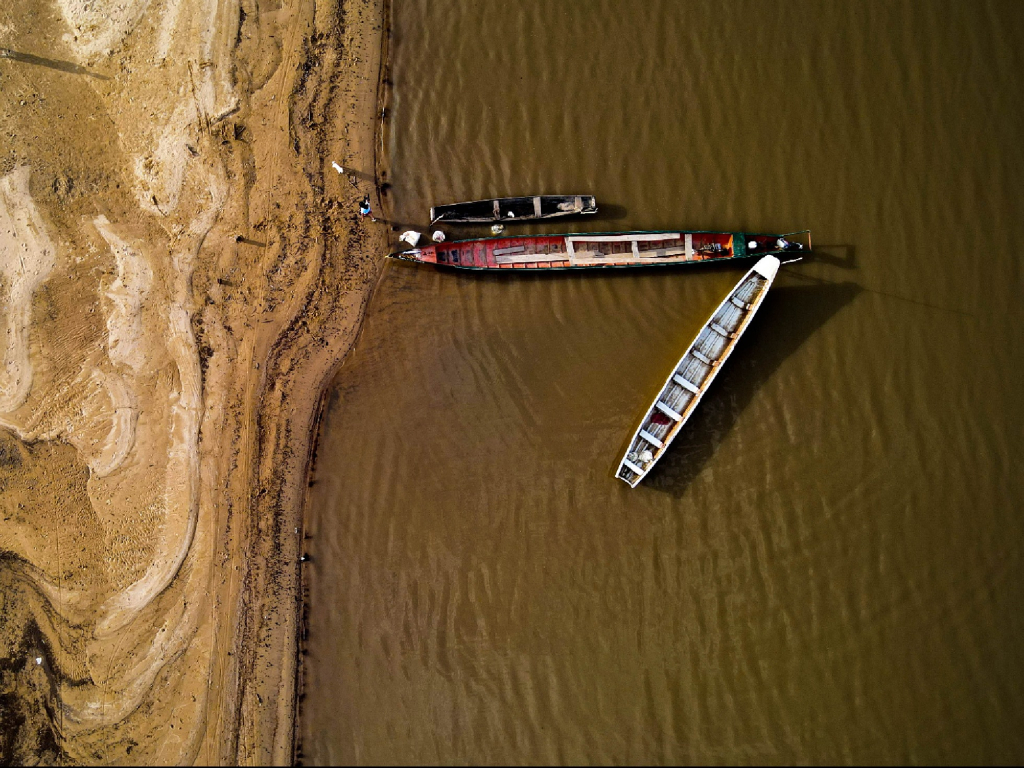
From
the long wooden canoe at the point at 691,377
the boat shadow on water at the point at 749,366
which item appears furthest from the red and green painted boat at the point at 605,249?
the boat shadow on water at the point at 749,366

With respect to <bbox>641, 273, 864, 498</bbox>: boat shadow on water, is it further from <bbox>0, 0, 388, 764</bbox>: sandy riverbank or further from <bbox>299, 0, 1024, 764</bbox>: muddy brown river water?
<bbox>0, 0, 388, 764</bbox>: sandy riverbank

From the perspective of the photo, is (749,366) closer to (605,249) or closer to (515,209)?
(605,249)

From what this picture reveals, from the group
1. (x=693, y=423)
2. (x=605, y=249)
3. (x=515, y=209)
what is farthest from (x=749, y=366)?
(x=515, y=209)

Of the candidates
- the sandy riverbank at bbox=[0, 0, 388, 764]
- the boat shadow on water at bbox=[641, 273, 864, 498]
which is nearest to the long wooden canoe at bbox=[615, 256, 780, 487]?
the boat shadow on water at bbox=[641, 273, 864, 498]

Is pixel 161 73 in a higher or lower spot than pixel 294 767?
higher

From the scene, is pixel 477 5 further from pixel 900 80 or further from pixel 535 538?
pixel 535 538

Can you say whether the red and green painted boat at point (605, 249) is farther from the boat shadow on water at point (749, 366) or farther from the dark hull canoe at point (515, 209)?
the boat shadow on water at point (749, 366)

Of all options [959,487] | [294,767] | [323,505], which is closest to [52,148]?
[323,505]
